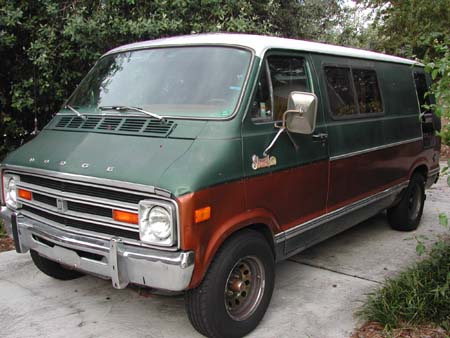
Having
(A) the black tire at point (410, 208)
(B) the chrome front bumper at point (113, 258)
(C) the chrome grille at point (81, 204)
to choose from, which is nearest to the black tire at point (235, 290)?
(B) the chrome front bumper at point (113, 258)

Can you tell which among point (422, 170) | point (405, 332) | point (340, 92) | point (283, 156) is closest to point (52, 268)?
point (283, 156)

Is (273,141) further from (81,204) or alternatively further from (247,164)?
(81,204)

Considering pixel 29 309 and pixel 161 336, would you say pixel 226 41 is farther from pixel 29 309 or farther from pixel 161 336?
pixel 29 309

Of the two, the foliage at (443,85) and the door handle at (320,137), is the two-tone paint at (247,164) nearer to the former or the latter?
the door handle at (320,137)

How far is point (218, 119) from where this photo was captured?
3209 mm

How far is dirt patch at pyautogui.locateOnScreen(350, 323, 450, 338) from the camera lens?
329 cm

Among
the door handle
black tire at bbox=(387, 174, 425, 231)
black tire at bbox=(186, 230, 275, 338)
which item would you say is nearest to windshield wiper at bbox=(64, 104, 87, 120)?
black tire at bbox=(186, 230, 275, 338)

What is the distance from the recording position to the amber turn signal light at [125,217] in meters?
2.90

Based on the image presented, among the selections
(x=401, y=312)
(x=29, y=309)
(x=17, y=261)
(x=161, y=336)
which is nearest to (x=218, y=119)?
(x=161, y=336)

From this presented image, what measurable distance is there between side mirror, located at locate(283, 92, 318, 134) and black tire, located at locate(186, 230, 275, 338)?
0.86 m

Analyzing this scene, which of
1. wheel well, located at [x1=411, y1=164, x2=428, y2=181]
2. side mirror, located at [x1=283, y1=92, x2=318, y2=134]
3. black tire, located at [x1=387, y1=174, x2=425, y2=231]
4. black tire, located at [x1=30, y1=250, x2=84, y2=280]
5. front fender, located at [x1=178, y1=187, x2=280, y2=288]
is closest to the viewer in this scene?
front fender, located at [x1=178, y1=187, x2=280, y2=288]

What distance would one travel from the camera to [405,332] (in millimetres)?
3354

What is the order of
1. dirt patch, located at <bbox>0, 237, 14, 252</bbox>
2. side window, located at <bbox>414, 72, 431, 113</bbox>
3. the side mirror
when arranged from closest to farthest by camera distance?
the side mirror, dirt patch, located at <bbox>0, 237, 14, 252</bbox>, side window, located at <bbox>414, 72, 431, 113</bbox>

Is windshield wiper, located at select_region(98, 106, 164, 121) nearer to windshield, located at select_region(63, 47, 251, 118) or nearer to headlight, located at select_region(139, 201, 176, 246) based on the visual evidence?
windshield, located at select_region(63, 47, 251, 118)
